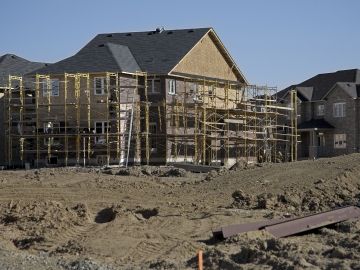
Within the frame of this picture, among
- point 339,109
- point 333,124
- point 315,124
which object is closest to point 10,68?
point 315,124

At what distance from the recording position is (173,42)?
156ft

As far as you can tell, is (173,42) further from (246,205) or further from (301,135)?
(246,205)

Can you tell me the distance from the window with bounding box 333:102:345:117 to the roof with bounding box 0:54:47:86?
89.0 feet

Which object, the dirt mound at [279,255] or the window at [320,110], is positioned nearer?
the dirt mound at [279,255]

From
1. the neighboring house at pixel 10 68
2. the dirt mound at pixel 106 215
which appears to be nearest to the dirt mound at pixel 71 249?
the dirt mound at pixel 106 215

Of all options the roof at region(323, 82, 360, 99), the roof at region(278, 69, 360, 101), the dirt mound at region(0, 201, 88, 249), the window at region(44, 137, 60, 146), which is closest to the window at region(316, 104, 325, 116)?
the roof at region(278, 69, 360, 101)

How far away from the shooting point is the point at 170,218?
1722 cm

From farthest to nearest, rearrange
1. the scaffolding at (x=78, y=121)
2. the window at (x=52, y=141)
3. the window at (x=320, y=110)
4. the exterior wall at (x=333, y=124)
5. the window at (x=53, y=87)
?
the window at (x=320, y=110)
the exterior wall at (x=333, y=124)
the window at (x=53, y=87)
the window at (x=52, y=141)
the scaffolding at (x=78, y=121)

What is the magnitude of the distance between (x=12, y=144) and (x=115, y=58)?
900cm

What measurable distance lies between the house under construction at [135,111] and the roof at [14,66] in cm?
319

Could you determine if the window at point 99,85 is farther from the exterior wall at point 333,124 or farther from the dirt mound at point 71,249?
the dirt mound at point 71,249

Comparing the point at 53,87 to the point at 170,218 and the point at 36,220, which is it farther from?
the point at 170,218

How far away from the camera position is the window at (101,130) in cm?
4119

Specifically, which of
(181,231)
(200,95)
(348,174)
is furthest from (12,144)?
(181,231)
